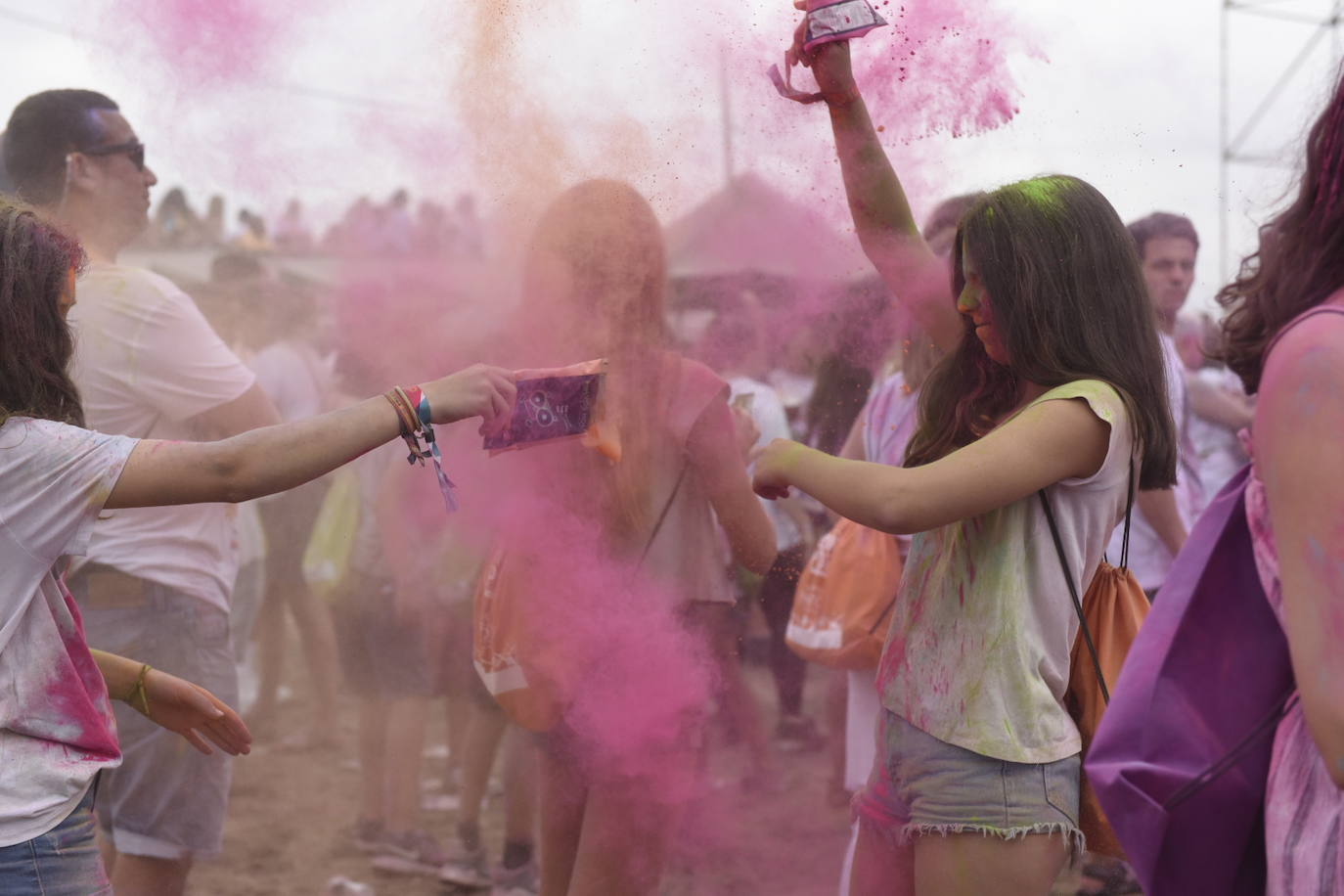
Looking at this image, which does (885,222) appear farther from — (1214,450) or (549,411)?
(1214,450)

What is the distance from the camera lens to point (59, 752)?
1.73 m

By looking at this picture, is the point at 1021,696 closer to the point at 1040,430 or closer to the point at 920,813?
the point at 920,813

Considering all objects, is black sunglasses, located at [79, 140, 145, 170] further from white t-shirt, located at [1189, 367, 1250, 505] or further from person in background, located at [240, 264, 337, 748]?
white t-shirt, located at [1189, 367, 1250, 505]

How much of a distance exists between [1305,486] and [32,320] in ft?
5.61

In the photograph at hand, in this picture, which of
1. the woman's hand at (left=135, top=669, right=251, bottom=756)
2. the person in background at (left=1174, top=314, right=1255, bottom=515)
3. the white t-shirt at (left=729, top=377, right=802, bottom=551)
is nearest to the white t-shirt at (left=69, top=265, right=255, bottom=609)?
the woman's hand at (left=135, top=669, right=251, bottom=756)

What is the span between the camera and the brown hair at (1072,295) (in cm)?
193

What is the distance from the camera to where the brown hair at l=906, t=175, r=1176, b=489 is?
1.93 metres

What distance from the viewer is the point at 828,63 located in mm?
2152

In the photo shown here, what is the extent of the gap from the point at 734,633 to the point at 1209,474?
107 inches

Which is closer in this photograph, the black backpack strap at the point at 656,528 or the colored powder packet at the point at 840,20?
the colored powder packet at the point at 840,20

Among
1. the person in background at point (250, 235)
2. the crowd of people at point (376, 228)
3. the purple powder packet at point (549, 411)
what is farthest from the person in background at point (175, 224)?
the purple powder packet at point (549, 411)

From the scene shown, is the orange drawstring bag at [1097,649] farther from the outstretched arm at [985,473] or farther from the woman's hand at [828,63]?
the woman's hand at [828,63]

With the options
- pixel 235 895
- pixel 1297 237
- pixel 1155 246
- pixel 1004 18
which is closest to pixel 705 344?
pixel 1004 18

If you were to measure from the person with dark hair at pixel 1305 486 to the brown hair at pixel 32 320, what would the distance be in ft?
5.39
